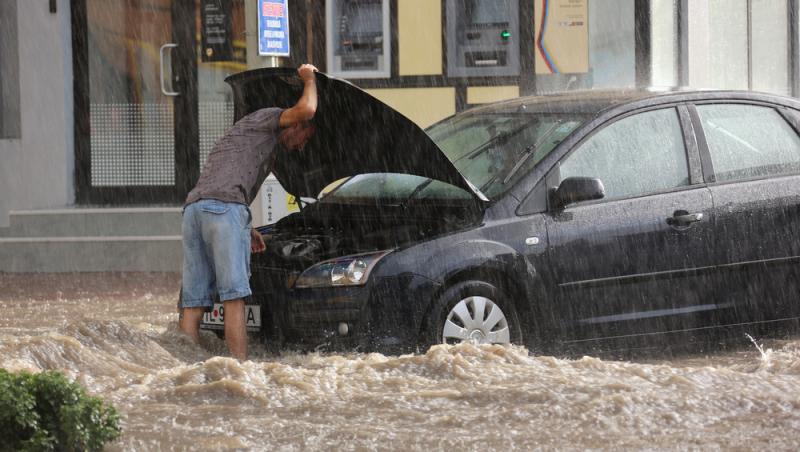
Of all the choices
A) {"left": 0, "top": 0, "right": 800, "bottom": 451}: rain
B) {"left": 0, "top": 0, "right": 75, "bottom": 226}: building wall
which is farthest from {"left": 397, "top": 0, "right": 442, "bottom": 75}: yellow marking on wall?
{"left": 0, "top": 0, "right": 800, "bottom": 451}: rain

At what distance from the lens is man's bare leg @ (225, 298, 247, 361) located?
7.15m

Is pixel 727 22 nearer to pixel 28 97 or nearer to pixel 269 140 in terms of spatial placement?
pixel 28 97

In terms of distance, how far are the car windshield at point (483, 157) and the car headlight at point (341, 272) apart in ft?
2.59

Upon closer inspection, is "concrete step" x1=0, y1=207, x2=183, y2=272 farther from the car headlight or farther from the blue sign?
the car headlight

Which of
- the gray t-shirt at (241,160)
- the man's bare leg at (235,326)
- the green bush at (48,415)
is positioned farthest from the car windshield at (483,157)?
the green bush at (48,415)

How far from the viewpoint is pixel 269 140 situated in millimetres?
7430

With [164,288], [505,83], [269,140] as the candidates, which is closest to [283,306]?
[269,140]

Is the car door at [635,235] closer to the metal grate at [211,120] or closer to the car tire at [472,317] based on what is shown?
the car tire at [472,317]

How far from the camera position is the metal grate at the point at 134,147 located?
14820 millimetres

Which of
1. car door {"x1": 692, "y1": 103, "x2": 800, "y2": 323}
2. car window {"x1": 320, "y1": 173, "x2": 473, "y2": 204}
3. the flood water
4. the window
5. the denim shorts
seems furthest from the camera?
the window

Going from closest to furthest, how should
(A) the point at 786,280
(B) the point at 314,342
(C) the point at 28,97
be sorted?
1. (B) the point at 314,342
2. (A) the point at 786,280
3. (C) the point at 28,97

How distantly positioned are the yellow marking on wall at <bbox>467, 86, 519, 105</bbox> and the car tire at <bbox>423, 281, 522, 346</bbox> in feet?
25.6

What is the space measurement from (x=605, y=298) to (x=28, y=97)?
357 inches

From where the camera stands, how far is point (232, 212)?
7.23 metres
